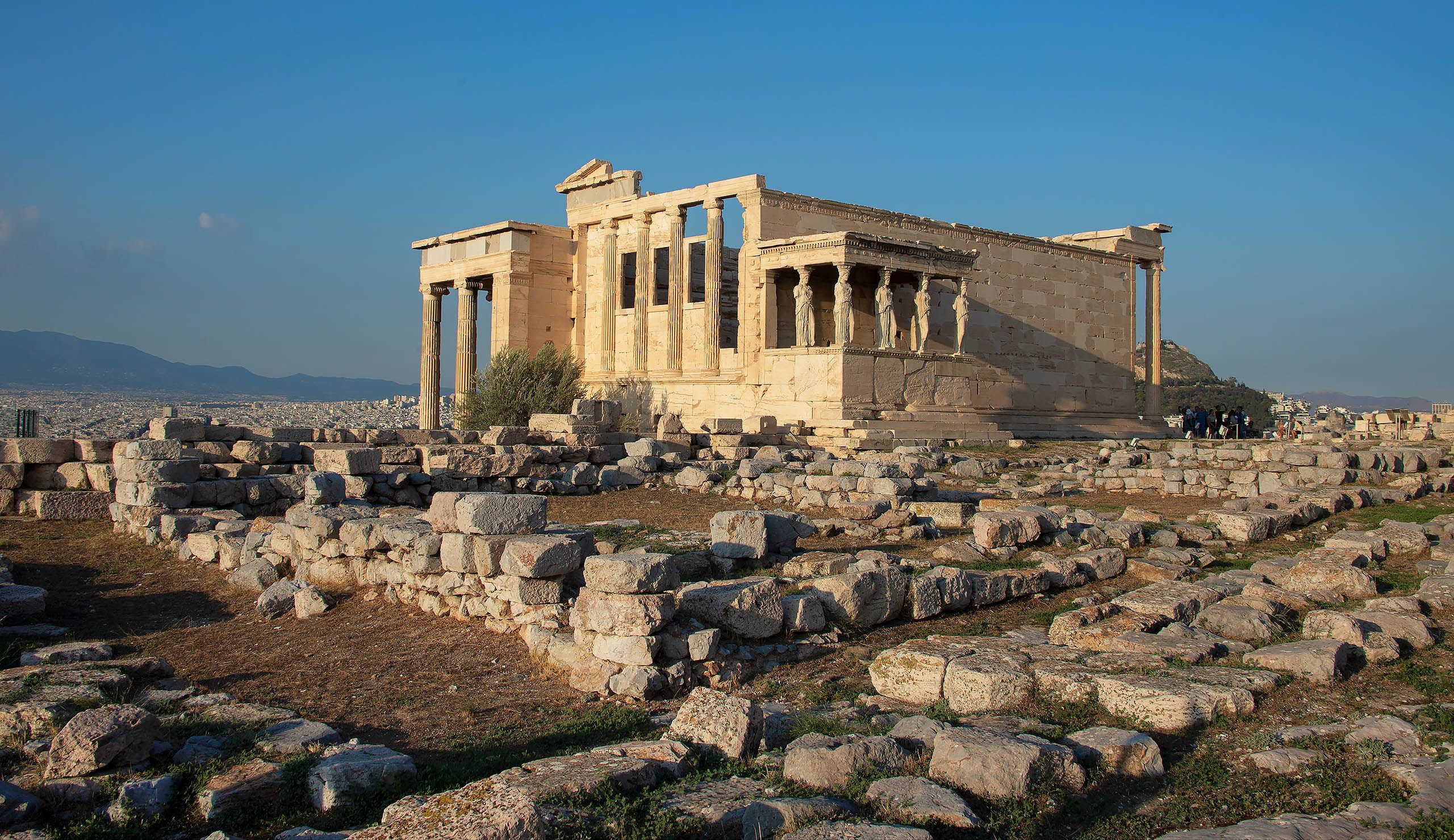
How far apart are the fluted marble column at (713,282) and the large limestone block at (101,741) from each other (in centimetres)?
2227

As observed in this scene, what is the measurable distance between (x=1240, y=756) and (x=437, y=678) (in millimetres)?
4711

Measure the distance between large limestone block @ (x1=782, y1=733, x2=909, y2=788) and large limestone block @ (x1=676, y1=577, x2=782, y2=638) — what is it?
233 cm

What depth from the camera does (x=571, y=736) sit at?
18.1 ft

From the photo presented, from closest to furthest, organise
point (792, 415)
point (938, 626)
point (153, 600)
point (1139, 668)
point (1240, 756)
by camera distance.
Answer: point (1240, 756) < point (1139, 668) < point (938, 626) < point (153, 600) < point (792, 415)

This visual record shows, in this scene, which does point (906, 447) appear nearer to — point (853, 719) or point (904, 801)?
point (853, 719)

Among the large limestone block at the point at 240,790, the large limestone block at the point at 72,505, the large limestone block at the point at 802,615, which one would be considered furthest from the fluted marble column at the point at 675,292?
the large limestone block at the point at 240,790

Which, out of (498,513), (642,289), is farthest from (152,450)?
(642,289)

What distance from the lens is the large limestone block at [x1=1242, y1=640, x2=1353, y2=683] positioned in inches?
233

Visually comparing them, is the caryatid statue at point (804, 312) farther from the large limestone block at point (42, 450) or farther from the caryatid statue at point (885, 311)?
the large limestone block at point (42, 450)

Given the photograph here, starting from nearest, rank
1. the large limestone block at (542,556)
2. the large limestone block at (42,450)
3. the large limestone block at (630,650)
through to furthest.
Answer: the large limestone block at (630,650) < the large limestone block at (542,556) < the large limestone block at (42,450)

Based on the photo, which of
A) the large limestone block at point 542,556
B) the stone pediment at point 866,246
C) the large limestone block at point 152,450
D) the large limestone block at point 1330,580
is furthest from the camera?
the stone pediment at point 866,246

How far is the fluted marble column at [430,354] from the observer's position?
32.4 m

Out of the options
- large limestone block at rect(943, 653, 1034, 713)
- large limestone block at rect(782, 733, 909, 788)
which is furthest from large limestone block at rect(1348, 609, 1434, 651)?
large limestone block at rect(782, 733, 909, 788)

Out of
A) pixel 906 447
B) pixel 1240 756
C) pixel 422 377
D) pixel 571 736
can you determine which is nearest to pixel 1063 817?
pixel 1240 756
